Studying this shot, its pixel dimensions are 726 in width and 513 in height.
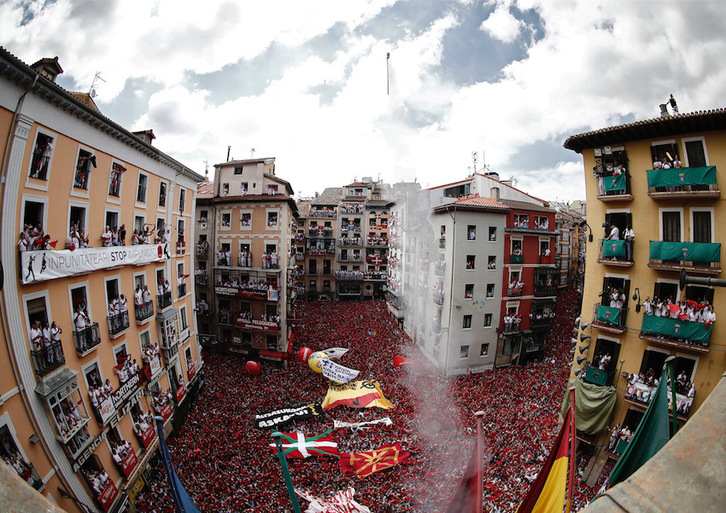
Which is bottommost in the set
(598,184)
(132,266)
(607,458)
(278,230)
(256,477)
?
(256,477)

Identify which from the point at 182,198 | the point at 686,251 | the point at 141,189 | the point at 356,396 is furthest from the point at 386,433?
the point at 182,198

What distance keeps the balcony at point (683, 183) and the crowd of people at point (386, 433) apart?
46.3 feet

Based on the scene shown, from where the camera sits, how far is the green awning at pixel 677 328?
1309cm

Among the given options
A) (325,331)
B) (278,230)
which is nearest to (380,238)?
(325,331)

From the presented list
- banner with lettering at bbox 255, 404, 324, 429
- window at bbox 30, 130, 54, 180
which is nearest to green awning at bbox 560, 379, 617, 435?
banner with lettering at bbox 255, 404, 324, 429

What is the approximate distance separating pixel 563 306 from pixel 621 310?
36.2 m

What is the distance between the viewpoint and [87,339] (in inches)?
514

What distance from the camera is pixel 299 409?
20406 mm

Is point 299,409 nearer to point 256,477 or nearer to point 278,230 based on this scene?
point 256,477

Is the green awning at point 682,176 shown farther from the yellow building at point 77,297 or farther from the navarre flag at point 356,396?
the yellow building at point 77,297

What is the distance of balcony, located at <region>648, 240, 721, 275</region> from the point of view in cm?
1303

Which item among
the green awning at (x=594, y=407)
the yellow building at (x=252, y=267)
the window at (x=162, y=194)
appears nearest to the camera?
the green awning at (x=594, y=407)

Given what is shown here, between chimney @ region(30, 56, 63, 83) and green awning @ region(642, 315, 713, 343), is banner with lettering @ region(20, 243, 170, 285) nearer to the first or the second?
chimney @ region(30, 56, 63, 83)

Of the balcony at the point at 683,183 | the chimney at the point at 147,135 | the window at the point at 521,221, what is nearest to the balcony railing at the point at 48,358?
the chimney at the point at 147,135
